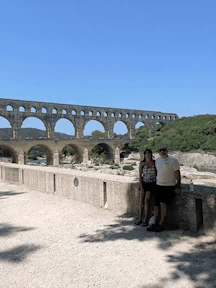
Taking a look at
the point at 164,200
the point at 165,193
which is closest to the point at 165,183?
the point at 165,193

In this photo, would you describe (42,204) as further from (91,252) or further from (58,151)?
(58,151)

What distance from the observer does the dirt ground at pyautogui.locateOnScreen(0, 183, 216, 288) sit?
2.48 metres

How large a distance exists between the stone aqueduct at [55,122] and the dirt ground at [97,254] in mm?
28479

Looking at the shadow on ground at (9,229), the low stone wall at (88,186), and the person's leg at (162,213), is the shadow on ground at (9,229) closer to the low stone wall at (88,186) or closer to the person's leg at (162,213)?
the low stone wall at (88,186)

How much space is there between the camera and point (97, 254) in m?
3.04

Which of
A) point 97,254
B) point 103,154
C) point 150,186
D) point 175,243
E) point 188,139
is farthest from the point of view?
point 103,154

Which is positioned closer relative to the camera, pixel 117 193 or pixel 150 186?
pixel 150 186

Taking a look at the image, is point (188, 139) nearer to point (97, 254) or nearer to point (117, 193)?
point (117, 193)

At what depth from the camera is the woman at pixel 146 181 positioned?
3996mm

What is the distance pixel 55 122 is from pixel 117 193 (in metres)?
35.5

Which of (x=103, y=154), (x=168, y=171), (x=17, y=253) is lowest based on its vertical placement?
(x=17, y=253)

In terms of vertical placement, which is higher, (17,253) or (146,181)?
(146,181)

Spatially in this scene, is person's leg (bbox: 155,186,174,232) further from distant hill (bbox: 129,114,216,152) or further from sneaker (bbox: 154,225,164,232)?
distant hill (bbox: 129,114,216,152)

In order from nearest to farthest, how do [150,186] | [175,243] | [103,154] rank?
[175,243] < [150,186] < [103,154]
